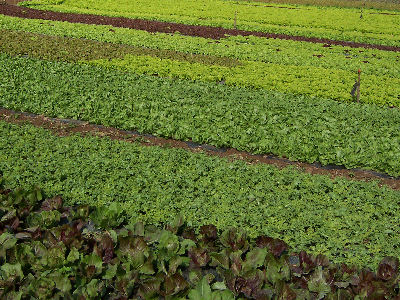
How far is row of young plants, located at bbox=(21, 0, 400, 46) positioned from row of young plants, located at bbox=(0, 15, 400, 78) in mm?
5240

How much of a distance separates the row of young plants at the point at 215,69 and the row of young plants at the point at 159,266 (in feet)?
34.3

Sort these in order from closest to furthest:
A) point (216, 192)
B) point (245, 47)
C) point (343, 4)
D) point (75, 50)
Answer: point (216, 192) → point (75, 50) → point (245, 47) → point (343, 4)

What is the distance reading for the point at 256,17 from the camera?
119 feet

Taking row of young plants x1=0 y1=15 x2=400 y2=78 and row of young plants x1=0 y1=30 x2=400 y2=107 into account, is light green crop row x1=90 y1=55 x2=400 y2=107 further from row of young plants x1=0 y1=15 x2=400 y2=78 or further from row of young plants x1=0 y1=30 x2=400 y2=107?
row of young plants x1=0 y1=15 x2=400 y2=78

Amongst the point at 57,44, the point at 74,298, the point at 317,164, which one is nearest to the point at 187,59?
the point at 57,44

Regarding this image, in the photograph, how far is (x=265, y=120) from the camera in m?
12.6

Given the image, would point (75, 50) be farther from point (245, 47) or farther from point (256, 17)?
point (256, 17)

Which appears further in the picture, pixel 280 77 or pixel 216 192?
pixel 280 77

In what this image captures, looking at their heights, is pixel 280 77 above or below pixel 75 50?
below

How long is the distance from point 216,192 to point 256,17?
97.0 feet

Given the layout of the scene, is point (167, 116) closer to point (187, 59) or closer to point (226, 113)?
point (226, 113)

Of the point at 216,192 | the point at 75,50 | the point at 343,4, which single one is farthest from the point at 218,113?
the point at 343,4

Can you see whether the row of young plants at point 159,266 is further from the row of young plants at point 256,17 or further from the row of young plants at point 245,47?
the row of young plants at point 256,17

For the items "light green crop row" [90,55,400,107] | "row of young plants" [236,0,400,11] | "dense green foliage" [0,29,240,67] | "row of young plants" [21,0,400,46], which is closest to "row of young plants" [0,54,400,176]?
"light green crop row" [90,55,400,107]
